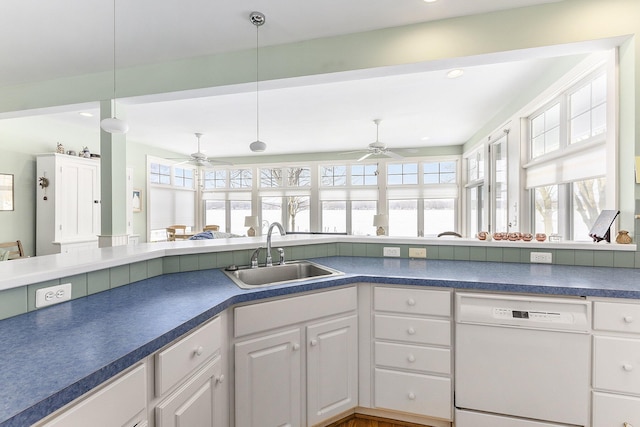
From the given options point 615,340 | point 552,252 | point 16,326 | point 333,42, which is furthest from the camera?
point 333,42

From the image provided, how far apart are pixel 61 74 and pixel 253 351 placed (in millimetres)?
3600

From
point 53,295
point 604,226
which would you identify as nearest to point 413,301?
point 604,226

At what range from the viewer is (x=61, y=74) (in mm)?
3180

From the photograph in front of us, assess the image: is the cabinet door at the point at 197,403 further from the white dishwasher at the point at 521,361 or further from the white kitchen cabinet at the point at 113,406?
the white dishwasher at the point at 521,361

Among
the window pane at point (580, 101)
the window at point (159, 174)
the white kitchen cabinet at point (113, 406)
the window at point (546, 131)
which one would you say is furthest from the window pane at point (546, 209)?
the window at point (159, 174)

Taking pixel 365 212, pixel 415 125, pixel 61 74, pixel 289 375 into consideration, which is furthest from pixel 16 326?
pixel 365 212

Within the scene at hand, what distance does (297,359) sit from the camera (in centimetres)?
161

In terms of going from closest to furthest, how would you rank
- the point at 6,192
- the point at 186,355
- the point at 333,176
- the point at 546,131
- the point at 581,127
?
the point at 186,355
the point at 581,127
the point at 546,131
the point at 6,192
the point at 333,176

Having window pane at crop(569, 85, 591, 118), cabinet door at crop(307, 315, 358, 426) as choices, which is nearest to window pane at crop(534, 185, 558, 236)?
window pane at crop(569, 85, 591, 118)

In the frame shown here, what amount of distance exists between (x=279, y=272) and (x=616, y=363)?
1.88 metres

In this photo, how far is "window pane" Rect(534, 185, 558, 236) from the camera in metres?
3.17

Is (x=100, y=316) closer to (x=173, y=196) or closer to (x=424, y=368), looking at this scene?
(x=424, y=368)

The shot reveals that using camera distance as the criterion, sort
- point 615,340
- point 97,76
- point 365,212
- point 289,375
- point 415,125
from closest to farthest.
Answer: point 615,340 < point 289,375 < point 97,76 < point 415,125 < point 365,212

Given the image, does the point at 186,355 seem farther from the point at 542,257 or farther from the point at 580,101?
the point at 580,101
